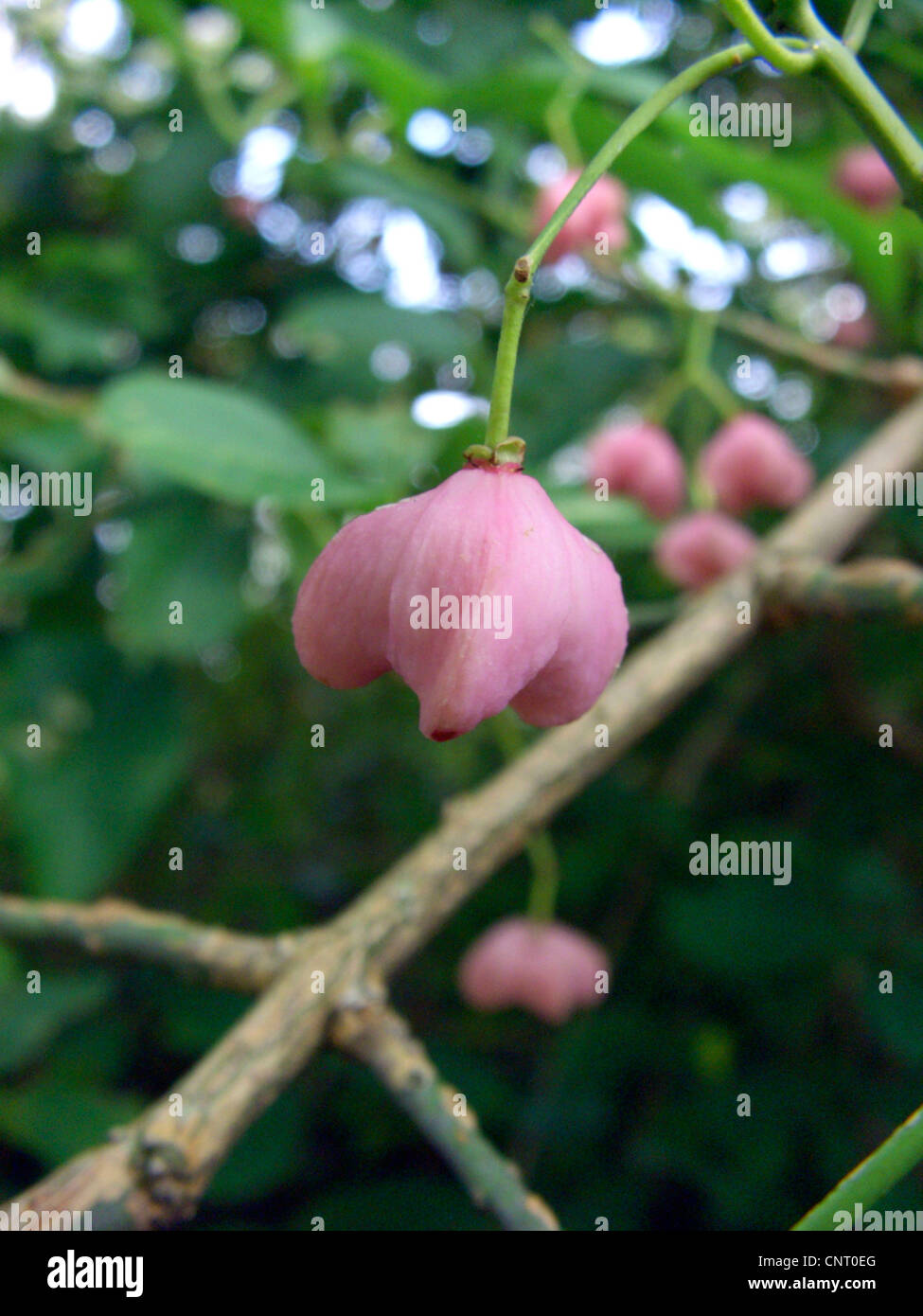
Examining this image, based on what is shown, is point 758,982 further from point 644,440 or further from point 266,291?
point 266,291

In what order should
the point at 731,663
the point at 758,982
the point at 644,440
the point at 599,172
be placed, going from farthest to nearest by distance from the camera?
the point at 731,663, the point at 758,982, the point at 644,440, the point at 599,172

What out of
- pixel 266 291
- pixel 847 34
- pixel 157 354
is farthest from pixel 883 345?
pixel 847 34

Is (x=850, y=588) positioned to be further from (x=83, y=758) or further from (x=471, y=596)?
(x=83, y=758)

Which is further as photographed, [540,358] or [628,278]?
[540,358]

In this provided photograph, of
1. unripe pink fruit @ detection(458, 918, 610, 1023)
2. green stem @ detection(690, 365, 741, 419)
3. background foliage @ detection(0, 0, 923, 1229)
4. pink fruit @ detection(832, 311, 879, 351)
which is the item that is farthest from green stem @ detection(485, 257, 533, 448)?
pink fruit @ detection(832, 311, 879, 351)

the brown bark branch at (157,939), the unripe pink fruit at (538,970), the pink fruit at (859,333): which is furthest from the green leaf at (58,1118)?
the pink fruit at (859,333)

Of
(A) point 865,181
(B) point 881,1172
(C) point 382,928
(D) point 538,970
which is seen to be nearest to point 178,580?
(D) point 538,970

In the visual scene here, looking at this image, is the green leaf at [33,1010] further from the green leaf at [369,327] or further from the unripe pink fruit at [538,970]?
the green leaf at [369,327]

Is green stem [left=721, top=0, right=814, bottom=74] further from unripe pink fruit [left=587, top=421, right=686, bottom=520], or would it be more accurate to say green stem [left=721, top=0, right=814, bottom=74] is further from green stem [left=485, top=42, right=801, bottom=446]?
unripe pink fruit [left=587, top=421, right=686, bottom=520]
